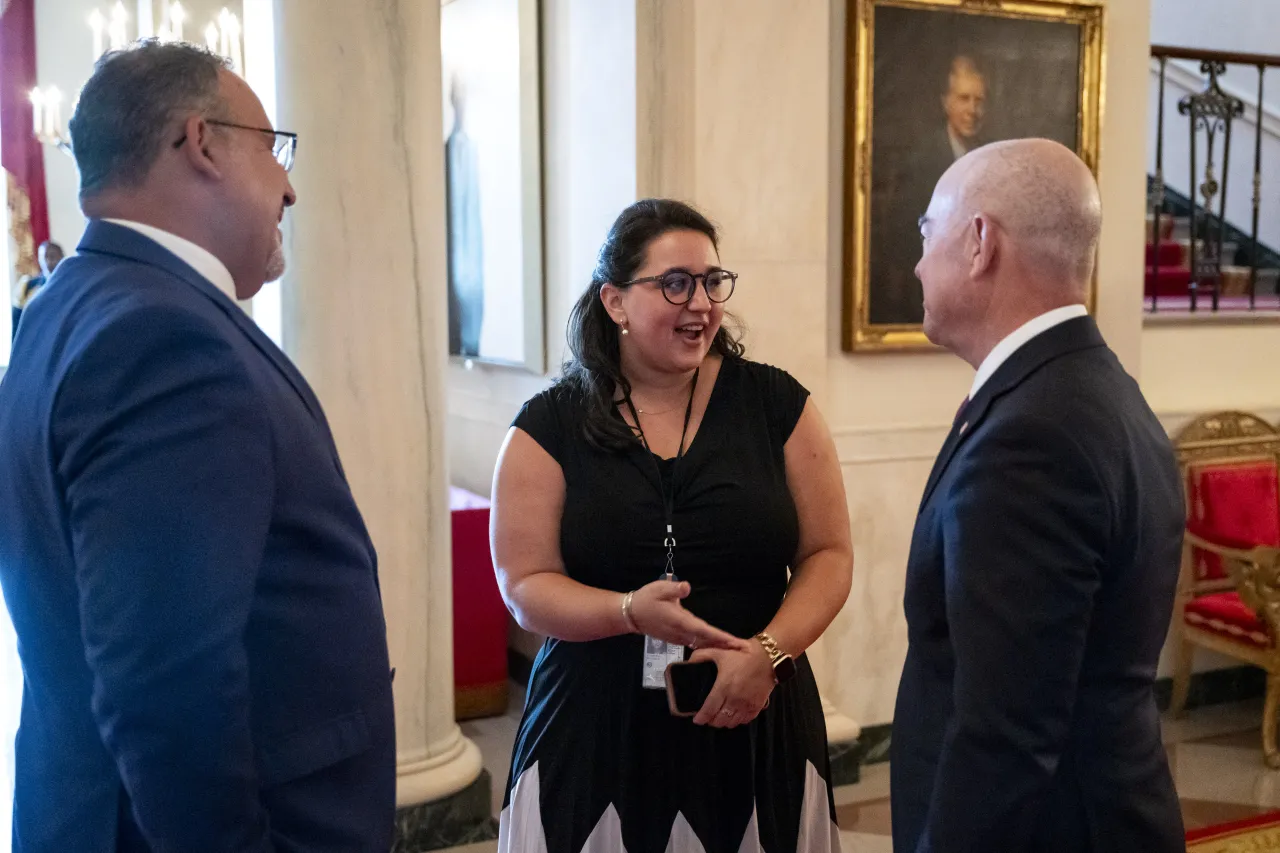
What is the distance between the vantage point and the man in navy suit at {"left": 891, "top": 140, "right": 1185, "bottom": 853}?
1449 millimetres

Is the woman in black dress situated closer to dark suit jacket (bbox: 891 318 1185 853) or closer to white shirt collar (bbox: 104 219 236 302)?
dark suit jacket (bbox: 891 318 1185 853)

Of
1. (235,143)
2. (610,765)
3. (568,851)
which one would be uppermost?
(235,143)

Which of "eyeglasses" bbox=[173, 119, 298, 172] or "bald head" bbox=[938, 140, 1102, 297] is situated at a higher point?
"eyeglasses" bbox=[173, 119, 298, 172]

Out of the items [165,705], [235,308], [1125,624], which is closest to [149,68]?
[235,308]

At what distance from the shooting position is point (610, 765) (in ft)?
7.09

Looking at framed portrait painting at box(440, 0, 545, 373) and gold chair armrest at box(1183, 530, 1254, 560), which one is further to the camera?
framed portrait painting at box(440, 0, 545, 373)

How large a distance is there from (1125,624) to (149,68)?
138 centimetres

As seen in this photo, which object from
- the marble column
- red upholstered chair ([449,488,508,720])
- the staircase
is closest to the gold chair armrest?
the staircase

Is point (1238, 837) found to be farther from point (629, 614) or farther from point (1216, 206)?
point (1216, 206)

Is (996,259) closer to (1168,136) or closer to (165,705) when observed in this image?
(165,705)

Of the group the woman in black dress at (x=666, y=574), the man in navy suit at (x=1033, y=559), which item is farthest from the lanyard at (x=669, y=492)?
the man in navy suit at (x=1033, y=559)

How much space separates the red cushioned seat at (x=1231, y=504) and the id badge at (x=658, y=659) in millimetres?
3595

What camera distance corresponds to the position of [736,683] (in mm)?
2037

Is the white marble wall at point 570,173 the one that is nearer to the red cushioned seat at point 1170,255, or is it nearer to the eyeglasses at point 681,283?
the eyeglasses at point 681,283
